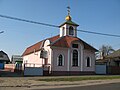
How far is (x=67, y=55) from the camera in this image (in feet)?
116

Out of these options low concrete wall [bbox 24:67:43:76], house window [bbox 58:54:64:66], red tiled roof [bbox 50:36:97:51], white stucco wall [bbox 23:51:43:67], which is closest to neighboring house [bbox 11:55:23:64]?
white stucco wall [bbox 23:51:43:67]

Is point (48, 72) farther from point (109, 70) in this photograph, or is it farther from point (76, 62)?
point (109, 70)

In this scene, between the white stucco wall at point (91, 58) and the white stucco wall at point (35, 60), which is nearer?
the white stucco wall at point (91, 58)

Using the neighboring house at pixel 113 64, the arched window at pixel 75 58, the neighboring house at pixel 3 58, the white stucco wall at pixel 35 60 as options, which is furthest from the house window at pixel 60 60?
the neighboring house at pixel 3 58

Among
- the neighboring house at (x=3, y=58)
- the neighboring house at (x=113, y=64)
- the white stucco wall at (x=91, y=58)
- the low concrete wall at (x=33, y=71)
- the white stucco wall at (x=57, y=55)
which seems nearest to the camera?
the low concrete wall at (x=33, y=71)

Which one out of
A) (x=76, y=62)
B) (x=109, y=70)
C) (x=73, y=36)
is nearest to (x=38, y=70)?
(x=76, y=62)

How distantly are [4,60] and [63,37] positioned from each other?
37393 millimetres

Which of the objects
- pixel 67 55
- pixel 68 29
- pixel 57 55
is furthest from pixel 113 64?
pixel 57 55

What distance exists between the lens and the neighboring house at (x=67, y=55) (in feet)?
113

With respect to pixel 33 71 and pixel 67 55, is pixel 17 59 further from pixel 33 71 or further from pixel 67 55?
pixel 33 71

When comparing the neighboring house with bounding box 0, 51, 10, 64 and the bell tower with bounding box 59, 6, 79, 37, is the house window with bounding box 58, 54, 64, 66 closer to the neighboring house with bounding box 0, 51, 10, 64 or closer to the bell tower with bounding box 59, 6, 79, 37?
the bell tower with bounding box 59, 6, 79, 37

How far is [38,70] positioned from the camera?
104 feet

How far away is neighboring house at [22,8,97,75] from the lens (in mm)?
34469

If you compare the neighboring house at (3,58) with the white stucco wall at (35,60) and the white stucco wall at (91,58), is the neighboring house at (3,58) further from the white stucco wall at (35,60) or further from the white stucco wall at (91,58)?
the white stucco wall at (91,58)
